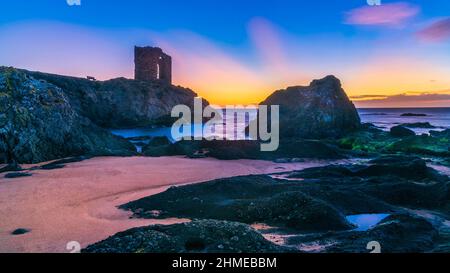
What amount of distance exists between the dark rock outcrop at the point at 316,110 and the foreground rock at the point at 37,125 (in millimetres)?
17639

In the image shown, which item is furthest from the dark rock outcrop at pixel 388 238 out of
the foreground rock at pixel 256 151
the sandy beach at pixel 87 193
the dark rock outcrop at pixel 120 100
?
the dark rock outcrop at pixel 120 100

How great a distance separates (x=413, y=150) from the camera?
20.6 m

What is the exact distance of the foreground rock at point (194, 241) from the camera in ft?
16.7

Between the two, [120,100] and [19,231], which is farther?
[120,100]

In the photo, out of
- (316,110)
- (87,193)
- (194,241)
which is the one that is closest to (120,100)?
(316,110)

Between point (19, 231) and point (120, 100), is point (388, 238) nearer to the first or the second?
point (19, 231)

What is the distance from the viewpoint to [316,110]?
32.4m

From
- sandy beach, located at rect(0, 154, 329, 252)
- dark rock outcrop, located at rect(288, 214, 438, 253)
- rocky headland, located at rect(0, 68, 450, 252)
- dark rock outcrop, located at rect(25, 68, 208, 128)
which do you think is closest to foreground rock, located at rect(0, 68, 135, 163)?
rocky headland, located at rect(0, 68, 450, 252)

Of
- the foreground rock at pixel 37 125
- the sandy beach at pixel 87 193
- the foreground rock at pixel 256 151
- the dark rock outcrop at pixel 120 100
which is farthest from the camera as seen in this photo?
the dark rock outcrop at pixel 120 100

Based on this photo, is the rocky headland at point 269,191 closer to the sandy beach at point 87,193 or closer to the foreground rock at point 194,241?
the foreground rock at point 194,241

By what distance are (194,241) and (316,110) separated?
94.0ft

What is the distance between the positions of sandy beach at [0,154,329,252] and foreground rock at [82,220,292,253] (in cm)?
121
